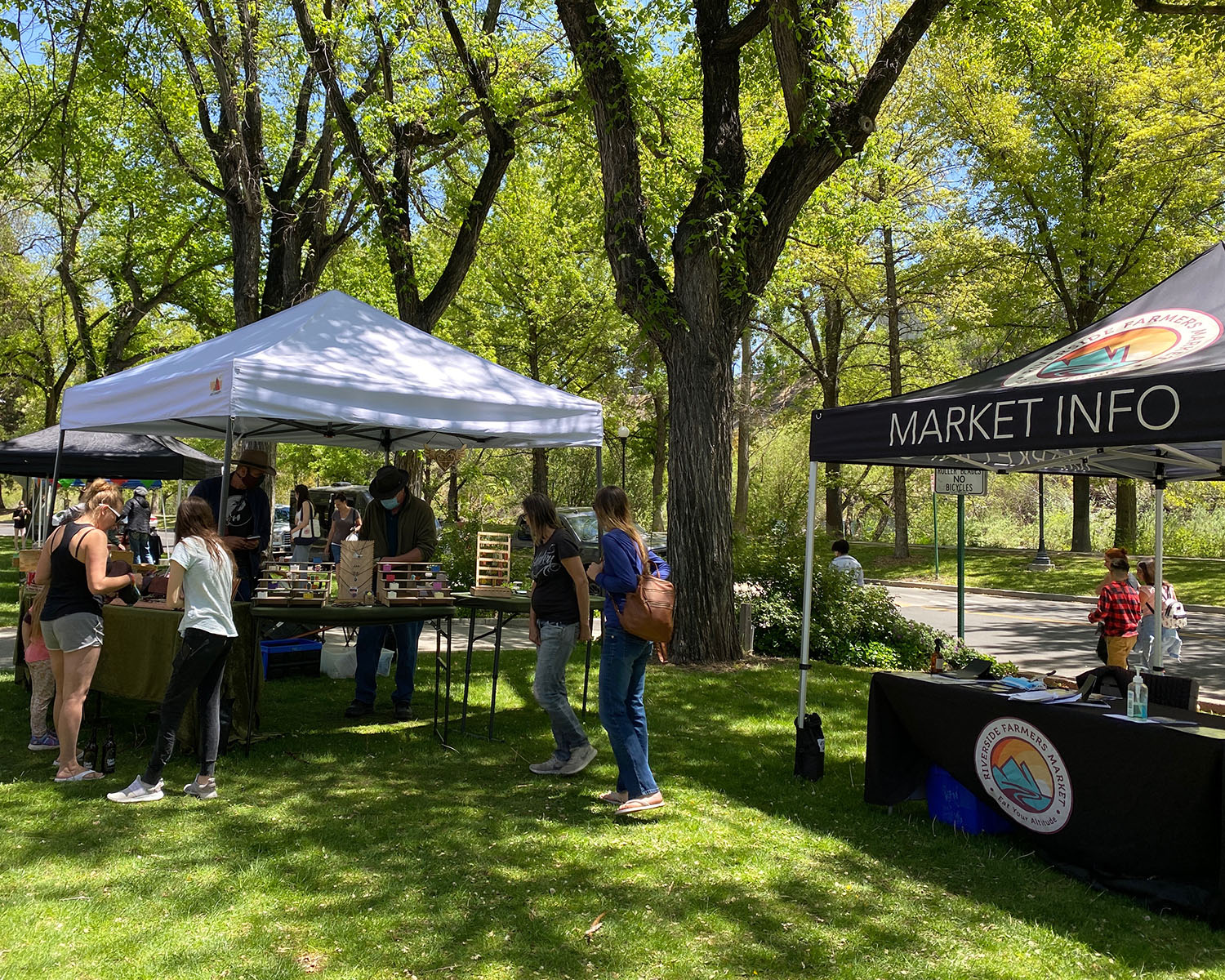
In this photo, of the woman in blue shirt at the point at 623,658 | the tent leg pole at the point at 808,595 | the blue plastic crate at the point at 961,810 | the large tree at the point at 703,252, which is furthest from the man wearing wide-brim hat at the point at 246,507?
the blue plastic crate at the point at 961,810

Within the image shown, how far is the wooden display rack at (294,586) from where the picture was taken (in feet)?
20.9

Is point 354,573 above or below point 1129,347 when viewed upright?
below

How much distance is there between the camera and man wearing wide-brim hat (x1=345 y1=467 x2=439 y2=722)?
7676mm

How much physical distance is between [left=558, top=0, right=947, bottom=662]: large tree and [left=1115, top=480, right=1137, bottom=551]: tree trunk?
18120mm

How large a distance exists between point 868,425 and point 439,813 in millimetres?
3338

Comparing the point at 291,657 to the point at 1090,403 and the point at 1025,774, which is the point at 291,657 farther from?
the point at 1090,403

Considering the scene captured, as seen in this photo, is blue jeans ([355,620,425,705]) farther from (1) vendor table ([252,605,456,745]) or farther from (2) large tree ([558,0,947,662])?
(2) large tree ([558,0,947,662])

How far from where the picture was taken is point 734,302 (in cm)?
1006

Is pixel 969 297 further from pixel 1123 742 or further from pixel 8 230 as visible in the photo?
pixel 8 230

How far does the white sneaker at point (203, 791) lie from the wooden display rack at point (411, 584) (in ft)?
5.21

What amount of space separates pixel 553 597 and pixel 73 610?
283 centimetres

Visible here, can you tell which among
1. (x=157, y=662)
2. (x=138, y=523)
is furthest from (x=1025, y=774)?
(x=138, y=523)

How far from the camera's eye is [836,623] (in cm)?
1221

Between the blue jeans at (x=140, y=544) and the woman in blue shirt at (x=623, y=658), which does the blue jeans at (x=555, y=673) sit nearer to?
the woman in blue shirt at (x=623, y=658)
